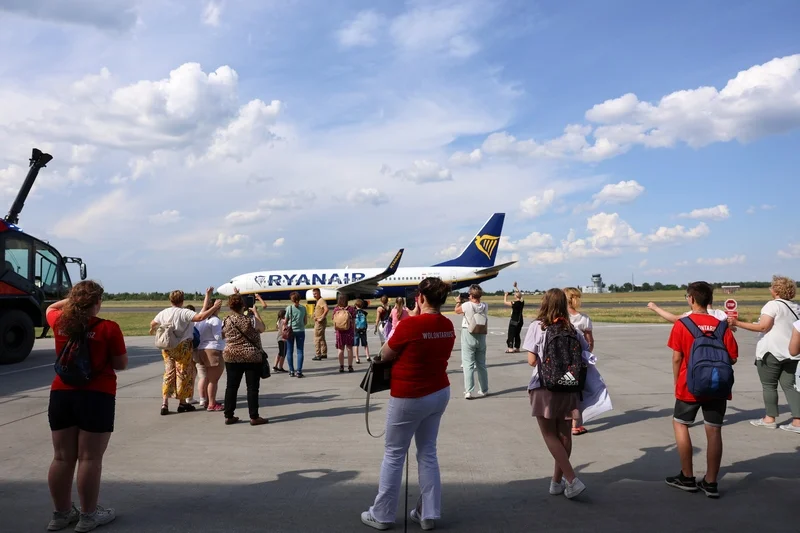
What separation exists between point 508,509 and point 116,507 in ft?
10.2

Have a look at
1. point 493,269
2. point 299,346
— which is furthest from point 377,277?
point 299,346

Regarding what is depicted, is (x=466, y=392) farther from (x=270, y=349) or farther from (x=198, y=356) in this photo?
(x=270, y=349)

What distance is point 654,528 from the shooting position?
409cm

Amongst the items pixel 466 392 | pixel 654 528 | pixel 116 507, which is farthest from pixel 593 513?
pixel 466 392

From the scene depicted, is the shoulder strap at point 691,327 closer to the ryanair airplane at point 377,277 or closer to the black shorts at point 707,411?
the black shorts at point 707,411

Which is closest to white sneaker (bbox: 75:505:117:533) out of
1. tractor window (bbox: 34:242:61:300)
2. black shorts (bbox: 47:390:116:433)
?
black shorts (bbox: 47:390:116:433)

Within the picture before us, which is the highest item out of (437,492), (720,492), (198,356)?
(198,356)

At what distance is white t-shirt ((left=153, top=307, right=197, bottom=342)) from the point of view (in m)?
7.98

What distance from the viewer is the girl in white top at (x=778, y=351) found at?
668cm

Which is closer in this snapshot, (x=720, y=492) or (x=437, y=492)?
(x=437, y=492)

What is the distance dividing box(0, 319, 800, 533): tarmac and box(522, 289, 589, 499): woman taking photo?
18 cm

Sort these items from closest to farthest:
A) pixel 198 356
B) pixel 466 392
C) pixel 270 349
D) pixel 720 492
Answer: pixel 720 492 < pixel 198 356 < pixel 466 392 < pixel 270 349

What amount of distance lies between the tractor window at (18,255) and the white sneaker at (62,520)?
11.8m

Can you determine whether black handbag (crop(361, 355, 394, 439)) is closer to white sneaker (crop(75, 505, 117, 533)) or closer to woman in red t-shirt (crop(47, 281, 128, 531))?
woman in red t-shirt (crop(47, 281, 128, 531))
